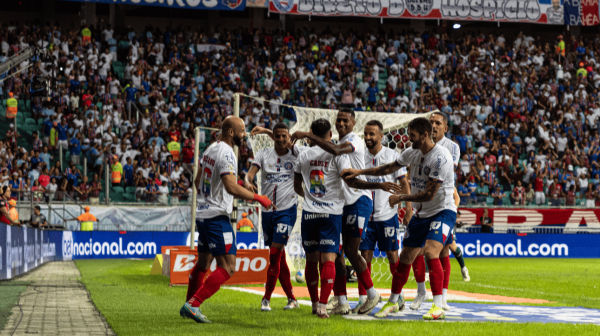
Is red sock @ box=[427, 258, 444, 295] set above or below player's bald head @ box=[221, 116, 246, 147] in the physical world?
below

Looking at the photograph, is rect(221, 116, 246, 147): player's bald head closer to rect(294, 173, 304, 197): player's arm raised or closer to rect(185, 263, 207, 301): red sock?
rect(294, 173, 304, 197): player's arm raised

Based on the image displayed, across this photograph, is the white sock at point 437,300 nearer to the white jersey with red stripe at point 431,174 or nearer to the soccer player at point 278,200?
the white jersey with red stripe at point 431,174

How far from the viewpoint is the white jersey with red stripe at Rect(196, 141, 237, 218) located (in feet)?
26.2

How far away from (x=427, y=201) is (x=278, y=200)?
218 cm

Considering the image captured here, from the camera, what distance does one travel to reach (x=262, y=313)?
8867 millimetres

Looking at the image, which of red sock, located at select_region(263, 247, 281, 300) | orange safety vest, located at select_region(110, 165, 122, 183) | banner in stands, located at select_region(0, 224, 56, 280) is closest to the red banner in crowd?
orange safety vest, located at select_region(110, 165, 122, 183)

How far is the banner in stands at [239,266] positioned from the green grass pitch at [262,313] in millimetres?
286

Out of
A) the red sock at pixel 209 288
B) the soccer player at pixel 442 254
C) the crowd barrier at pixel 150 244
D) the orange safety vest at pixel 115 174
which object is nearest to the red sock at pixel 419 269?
the soccer player at pixel 442 254

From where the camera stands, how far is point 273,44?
36.6m

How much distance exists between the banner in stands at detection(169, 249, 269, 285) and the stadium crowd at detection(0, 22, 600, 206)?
12.7m

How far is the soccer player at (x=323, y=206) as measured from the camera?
8188 mm

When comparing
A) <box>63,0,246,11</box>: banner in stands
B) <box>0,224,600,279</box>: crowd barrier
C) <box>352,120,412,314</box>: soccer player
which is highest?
<box>63,0,246,11</box>: banner in stands

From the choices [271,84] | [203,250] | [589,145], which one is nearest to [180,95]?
[271,84]

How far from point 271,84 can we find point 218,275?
2595 centimetres
